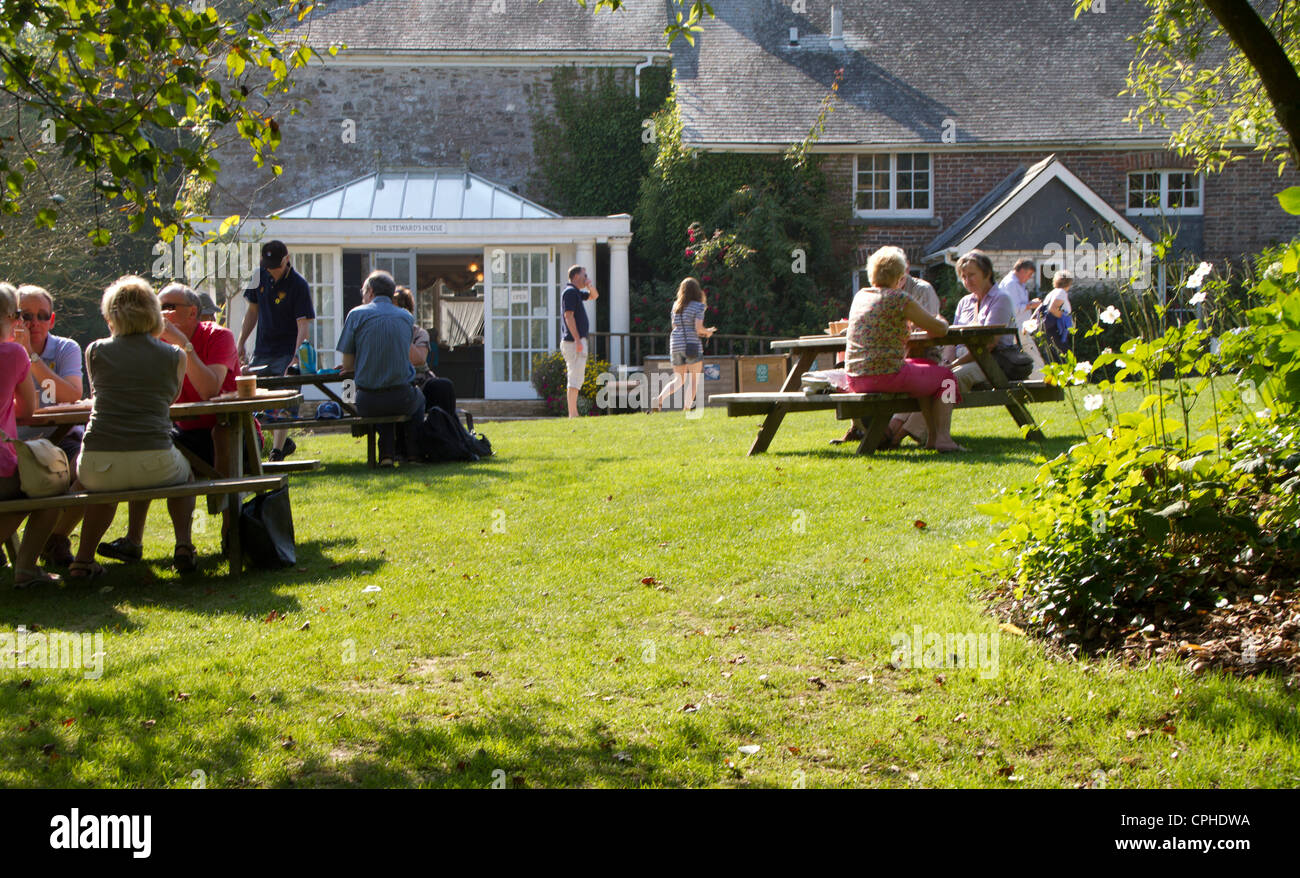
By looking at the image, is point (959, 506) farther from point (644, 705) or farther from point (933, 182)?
point (933, 182)

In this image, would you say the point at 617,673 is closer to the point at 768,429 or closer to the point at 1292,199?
the point at 1292,199

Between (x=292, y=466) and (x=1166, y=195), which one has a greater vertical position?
(x=1166, y=195)

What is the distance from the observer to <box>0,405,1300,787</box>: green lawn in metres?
3.54

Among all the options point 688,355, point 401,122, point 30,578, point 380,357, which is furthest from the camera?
point 401,122

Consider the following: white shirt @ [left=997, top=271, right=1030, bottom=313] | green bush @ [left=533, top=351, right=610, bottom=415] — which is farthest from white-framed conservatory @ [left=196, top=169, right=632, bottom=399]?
white shirt @ [left=997, top=271, right=1030, bottom=313]

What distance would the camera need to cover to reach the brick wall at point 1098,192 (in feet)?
76.9

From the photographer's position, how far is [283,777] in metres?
3.56

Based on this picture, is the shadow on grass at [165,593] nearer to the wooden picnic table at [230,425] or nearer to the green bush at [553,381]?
the wooden picnic table at [230,425]

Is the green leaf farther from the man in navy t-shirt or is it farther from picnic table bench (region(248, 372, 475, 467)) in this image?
the man in navy t-shirt

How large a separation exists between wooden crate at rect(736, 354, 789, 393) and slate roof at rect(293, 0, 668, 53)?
418 inches

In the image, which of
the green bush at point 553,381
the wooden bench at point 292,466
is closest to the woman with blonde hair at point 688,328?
the green bush at point 553,381

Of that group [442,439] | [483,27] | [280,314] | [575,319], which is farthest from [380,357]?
[483,27]

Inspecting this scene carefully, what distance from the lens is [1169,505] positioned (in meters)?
4.41

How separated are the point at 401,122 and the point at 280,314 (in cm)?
1514
